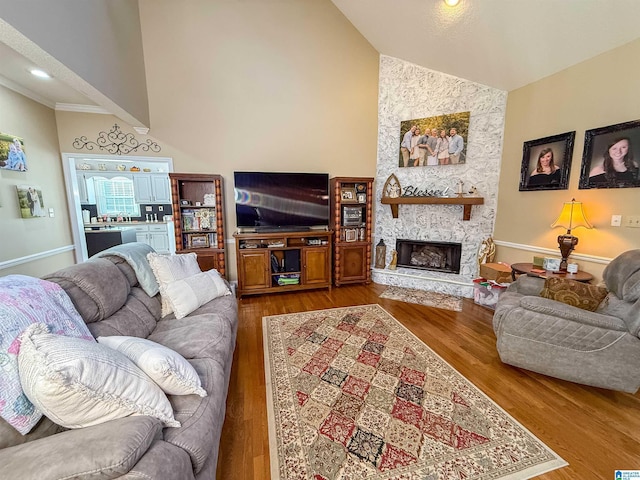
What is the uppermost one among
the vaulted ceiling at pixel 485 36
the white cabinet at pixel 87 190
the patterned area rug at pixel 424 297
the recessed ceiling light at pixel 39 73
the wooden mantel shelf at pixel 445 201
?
the vaulted ceiling at pixel 485 36

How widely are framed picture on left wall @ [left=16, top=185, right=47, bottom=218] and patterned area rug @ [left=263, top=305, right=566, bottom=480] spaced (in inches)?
122

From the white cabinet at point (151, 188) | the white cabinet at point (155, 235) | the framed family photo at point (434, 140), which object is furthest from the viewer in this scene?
the white cabinet at point (151, 188)

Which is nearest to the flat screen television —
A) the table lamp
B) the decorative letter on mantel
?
the decorative letter on mantel

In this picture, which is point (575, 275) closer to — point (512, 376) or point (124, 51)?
point (512, 376)

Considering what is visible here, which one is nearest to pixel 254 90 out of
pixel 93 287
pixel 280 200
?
pixel 280 200

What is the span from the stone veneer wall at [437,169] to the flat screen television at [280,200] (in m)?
1.07

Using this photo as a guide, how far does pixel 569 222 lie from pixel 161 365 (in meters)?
3.50

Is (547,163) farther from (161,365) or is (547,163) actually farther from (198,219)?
(198,219)

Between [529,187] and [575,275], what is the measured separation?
115 cm

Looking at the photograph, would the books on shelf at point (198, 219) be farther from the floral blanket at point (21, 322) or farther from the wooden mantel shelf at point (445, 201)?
the wooden mantel shelf at point (445, 201)

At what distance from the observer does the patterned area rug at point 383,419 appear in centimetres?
137

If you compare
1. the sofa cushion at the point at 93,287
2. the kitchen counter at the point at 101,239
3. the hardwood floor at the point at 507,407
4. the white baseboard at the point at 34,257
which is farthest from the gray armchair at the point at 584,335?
the kitchen counter at the point at 101,239

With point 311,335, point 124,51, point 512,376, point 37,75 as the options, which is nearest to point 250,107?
point 124,51

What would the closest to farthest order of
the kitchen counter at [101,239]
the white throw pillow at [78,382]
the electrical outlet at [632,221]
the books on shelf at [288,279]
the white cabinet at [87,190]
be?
the white throw pillow at [78,382] → the electrical outlet at [632,221] → the books on shelf at [288,279] → the kitchen counter at [101,239] → the white cabinet at [87,190]
